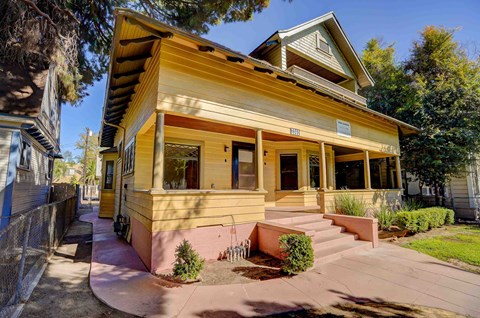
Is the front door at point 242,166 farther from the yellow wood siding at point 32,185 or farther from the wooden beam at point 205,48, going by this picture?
the yellow wood siding at point 32,185

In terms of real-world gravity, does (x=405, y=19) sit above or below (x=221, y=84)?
above

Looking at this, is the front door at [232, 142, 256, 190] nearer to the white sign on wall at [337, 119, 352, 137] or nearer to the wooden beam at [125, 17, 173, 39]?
the white sign on wall at [337, 119, 352, 137]

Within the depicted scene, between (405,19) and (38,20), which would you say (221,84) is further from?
(405,19)

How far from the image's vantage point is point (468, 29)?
13383 millimetres

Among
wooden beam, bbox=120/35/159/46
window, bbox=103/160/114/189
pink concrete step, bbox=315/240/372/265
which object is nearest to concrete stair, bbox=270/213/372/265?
pink concrete step, bbox=315/240/372/265

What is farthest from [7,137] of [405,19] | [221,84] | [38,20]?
[405,19]

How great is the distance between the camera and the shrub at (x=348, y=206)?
25.1ft

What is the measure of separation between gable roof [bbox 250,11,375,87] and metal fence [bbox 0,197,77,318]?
386 inches

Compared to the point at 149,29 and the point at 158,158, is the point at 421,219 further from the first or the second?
the point at 149,29

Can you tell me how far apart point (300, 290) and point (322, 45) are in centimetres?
1148

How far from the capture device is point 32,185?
977 centimetres

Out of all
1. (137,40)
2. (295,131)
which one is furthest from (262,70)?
(137,40)

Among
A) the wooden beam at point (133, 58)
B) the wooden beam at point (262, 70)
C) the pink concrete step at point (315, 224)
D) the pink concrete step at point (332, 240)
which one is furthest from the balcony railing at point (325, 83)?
the wooden beam at point (133, 58)

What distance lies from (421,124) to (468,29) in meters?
6.85
